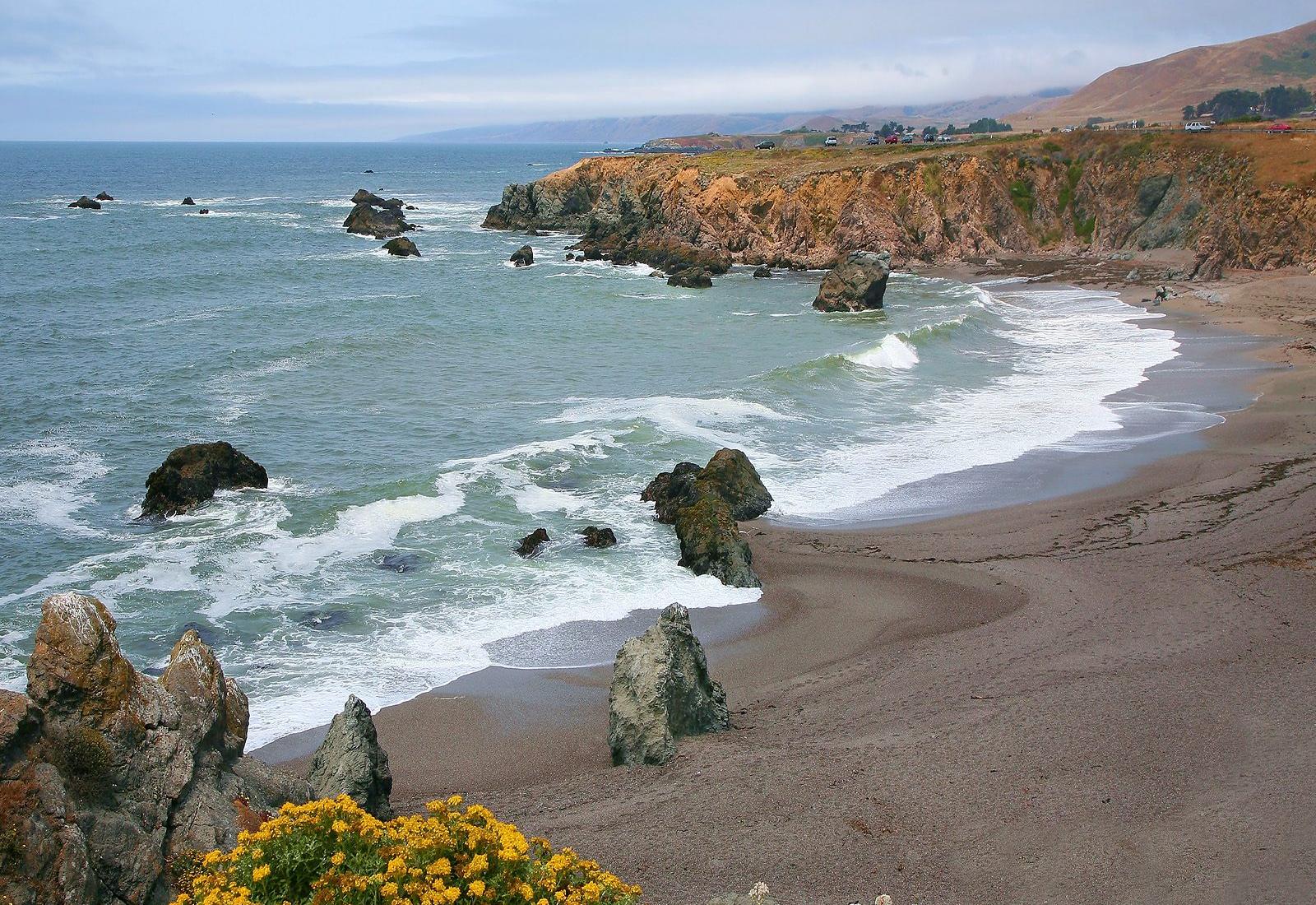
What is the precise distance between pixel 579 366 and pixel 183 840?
31598 mm

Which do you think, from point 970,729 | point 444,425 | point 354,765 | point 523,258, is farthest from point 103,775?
point 523,258

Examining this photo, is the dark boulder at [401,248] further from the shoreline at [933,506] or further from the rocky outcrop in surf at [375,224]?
the shoreline at [933,506]

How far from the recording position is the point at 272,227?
88.8 m

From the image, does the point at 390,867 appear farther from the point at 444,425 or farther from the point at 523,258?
the point at 523,258

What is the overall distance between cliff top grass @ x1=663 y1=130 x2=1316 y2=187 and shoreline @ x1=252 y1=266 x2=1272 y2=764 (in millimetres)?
22589

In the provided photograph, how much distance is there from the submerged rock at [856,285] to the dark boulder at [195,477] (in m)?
34.0

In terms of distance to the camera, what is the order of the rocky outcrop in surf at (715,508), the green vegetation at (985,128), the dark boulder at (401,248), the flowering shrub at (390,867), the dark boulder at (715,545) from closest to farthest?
the flowering shrub at (390,867), the dark boulder at (715,545), the rocky outcrop in surf at (715,508), the dark boulder at (401,248), the green vegetation at (985,128)

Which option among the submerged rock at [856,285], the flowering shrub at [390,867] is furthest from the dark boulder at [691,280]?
the flowering shrub at [390,867]

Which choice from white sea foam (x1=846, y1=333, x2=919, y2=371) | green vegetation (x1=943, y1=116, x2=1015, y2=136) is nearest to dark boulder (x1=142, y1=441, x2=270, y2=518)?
white sea foam (x1=846, y1=333, x2=919, y2=371)

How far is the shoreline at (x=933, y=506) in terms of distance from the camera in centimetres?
1619

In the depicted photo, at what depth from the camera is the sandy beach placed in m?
10.8

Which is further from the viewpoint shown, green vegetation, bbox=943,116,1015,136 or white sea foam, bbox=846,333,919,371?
green vegetation, bbox=943,116,1015,136

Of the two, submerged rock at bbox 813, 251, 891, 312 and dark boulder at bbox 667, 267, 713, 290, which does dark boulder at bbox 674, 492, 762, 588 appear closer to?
submerged rock at bbox 813, 251, 891, 312

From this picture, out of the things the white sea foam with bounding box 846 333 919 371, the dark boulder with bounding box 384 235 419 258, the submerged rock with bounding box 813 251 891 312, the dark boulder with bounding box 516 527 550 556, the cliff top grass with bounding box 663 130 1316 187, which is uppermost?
the cliff top grass with bounding box 663 130 1316 187
